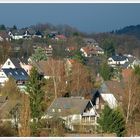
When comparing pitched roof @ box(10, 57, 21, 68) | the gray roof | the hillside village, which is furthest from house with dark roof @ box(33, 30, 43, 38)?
the gray roof

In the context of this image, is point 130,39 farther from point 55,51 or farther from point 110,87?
point 110,87

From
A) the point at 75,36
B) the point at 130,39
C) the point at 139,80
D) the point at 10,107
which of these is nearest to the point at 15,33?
the point at 75,36

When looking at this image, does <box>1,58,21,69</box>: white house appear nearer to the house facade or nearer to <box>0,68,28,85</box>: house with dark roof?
the house facade

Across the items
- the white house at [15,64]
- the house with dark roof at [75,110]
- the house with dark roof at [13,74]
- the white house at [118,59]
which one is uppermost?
the white house at [118,59]

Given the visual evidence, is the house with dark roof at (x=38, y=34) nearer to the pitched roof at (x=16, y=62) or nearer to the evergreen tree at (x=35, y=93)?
the pitched roof at (x=16, y=62)

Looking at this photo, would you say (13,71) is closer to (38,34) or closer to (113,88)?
(113,88)

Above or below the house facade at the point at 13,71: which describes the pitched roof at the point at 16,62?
above

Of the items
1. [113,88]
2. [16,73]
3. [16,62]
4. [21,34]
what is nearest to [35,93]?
[113,88]

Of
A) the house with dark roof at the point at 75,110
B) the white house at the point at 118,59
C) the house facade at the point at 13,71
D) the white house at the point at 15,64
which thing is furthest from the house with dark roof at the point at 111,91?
the white house at the point at 118,59
